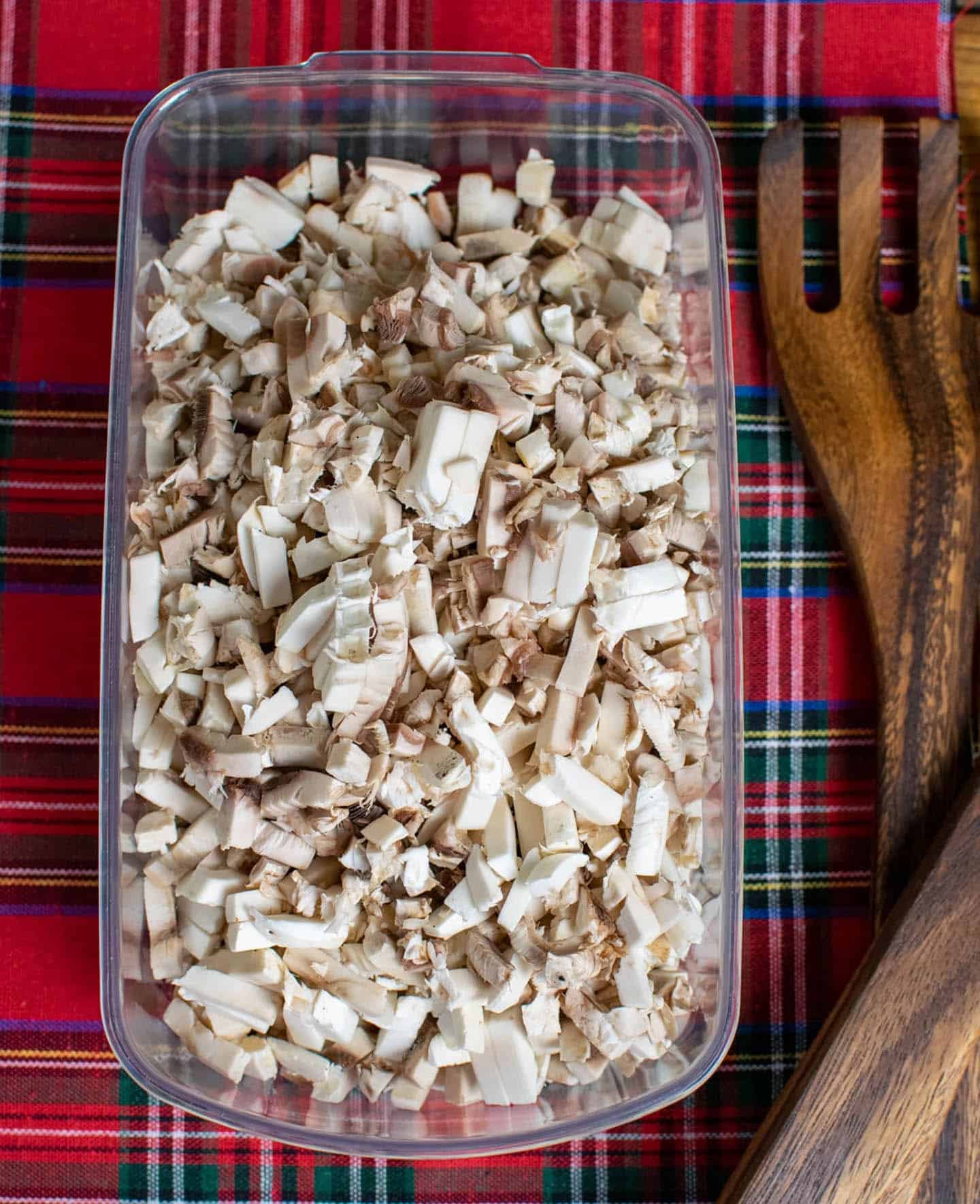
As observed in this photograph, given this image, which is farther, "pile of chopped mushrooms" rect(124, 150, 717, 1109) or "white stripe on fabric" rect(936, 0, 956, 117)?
"white stripe on fabric" rect(936, 0, 956, 117)

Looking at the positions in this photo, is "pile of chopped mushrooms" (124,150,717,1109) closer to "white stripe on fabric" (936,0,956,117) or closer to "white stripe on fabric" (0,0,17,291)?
"white stripe on fabric" (0,0,17,291)

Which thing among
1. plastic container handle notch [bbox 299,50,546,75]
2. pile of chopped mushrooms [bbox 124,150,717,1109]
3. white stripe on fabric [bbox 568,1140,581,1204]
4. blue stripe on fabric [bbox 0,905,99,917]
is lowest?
white stripe on fabric [bbox 568,1140,581,1204]

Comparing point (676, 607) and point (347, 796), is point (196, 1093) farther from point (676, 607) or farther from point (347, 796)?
point (676, 607)

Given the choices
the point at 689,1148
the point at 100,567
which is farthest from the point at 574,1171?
the point at 100,567

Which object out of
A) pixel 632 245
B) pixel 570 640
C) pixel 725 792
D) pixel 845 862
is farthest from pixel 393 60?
pixel 845 862

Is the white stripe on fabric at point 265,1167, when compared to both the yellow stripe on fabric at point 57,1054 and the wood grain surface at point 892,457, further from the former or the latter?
the wood grain surface at point 892,457

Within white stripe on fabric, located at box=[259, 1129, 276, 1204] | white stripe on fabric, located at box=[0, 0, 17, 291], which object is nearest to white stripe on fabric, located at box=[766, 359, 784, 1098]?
white stripe on fabric, located at box=[259, 1129, 276, 1204]
